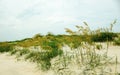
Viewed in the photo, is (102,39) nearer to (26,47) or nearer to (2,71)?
(26,47)

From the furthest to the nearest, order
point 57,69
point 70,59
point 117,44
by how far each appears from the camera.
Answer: point 117,44 < point 70,59 < point 57,69

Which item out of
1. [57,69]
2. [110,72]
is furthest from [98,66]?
[57,69]

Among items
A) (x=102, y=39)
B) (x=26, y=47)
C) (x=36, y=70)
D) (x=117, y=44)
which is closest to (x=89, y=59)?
(x=36, y=70)

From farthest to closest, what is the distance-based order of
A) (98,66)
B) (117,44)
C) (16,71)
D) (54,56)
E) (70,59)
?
(117,44), (54,56), (16,71), (70,59), (98,66)

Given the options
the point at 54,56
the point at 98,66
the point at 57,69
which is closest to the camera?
the point at 98,66

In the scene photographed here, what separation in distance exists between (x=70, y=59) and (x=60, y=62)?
230 millimetres

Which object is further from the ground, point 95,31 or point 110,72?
point 95,31

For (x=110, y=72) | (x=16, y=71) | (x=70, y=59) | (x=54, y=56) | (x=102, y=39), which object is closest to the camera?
(x=110, y=72)

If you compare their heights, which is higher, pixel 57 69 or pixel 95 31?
pixel 95 31

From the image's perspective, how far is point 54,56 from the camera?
685 cm

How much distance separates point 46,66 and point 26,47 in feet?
13.2

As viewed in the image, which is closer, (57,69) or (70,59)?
(57,69)

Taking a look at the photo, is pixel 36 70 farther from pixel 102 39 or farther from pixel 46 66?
pixel 102 39

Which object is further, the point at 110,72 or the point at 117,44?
the point at 117,44
